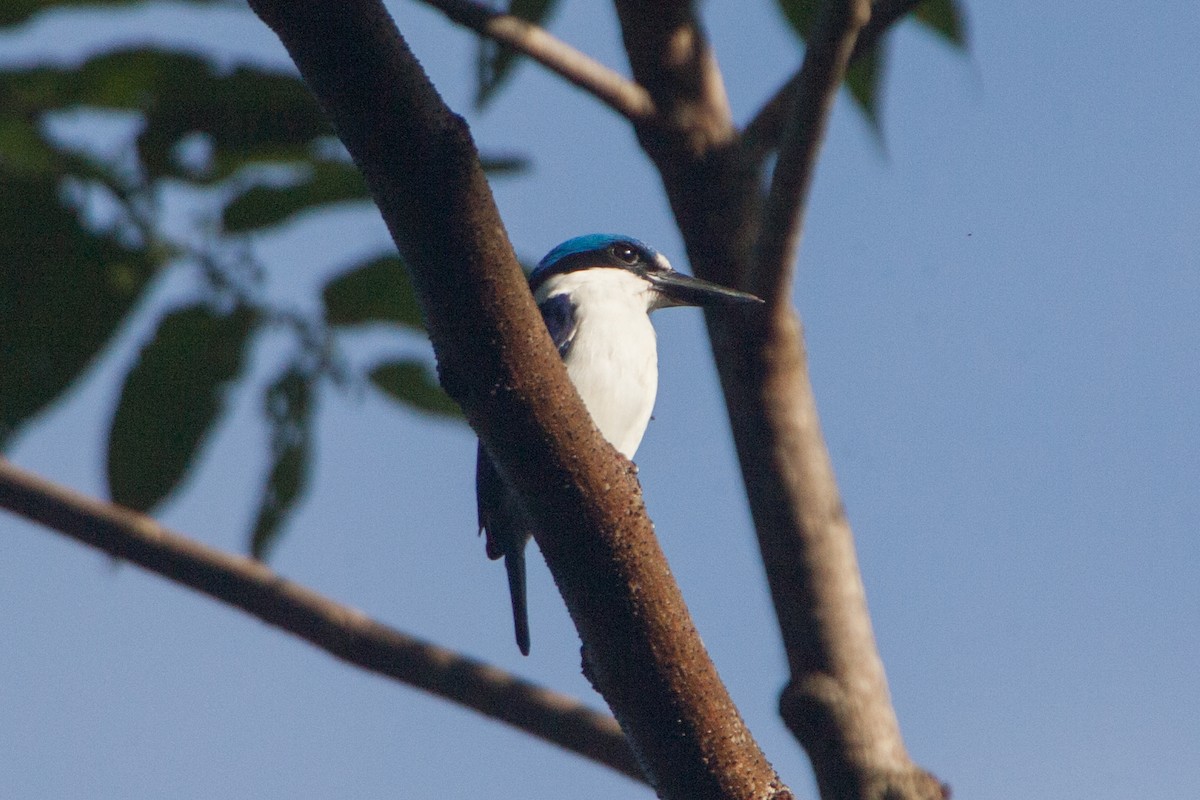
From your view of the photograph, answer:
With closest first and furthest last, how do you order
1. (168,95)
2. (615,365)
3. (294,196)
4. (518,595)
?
(168,95) → (294,196) → (518,595) → (615,365)

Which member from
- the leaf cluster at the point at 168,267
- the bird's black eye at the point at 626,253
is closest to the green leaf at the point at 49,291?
the leaf cluster at the point at 168,267

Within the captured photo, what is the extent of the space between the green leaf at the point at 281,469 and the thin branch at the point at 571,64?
37.2 inches

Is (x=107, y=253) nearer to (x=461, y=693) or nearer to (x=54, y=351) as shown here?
(x=54, y=351)

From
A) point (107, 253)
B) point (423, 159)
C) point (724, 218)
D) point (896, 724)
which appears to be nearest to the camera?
point (423, 159)

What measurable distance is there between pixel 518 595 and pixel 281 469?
1088 mm

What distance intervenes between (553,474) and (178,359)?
4.08 feet

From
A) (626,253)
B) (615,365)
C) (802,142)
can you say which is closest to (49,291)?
(802,142)

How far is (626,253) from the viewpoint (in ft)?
16.0

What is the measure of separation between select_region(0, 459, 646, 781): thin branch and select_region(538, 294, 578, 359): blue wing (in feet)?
4.96

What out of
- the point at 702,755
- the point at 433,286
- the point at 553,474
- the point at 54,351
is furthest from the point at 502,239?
the point at 54,351

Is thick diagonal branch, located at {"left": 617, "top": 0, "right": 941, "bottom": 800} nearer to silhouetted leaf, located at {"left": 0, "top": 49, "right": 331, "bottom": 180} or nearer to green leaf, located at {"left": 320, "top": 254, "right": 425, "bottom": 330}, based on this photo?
green leaf, located at {"left": 320, "top": 254, "right": 425, "bottom": 330}

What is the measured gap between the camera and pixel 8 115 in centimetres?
271

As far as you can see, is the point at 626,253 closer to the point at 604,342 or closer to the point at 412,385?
the point at 604,342

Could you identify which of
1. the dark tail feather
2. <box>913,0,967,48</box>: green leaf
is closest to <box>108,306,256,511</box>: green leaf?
the dark tail feather
